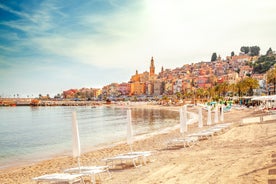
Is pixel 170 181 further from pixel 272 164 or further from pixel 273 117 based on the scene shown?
pixel 273 117

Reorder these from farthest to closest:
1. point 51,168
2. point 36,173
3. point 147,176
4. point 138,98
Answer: point 138,98 < point 51,168 < point 36,173 < point 147,176

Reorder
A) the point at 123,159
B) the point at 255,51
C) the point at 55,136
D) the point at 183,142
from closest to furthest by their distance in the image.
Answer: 1. the point at 123,159
2. the point at 183,142
3. the point at 55,136
4. the point at 255,51

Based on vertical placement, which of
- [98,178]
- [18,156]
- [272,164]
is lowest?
[18,156]

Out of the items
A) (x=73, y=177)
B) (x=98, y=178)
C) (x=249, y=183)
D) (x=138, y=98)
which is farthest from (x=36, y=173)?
(x=138, y=98)

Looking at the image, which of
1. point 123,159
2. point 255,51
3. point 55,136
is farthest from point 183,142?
point 255,51

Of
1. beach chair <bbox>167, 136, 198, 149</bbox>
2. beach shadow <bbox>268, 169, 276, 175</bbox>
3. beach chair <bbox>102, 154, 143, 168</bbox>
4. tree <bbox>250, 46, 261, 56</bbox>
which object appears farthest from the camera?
tree <bbox>250, 46, 261, 56</bbox>

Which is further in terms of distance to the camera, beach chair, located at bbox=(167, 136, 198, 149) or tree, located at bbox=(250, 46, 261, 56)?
tree, located at bbox=(250, 46, 261, 56)

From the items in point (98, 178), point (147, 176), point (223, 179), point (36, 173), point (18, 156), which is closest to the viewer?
point (223, 179)

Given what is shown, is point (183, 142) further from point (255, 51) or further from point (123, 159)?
point (255, 51)

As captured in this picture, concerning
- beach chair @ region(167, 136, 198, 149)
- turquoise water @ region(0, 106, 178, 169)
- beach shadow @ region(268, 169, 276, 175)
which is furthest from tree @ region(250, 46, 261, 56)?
beach shadow @ region(268, 169, 276, 175)

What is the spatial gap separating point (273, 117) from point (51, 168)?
15.8 m

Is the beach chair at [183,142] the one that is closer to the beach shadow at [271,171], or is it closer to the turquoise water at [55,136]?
the turquoise water at [55,136]

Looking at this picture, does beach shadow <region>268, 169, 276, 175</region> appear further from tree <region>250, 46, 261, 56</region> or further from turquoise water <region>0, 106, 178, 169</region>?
tree <region>250, 46, 261, 56</region>

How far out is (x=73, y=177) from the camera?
21.9 ft
